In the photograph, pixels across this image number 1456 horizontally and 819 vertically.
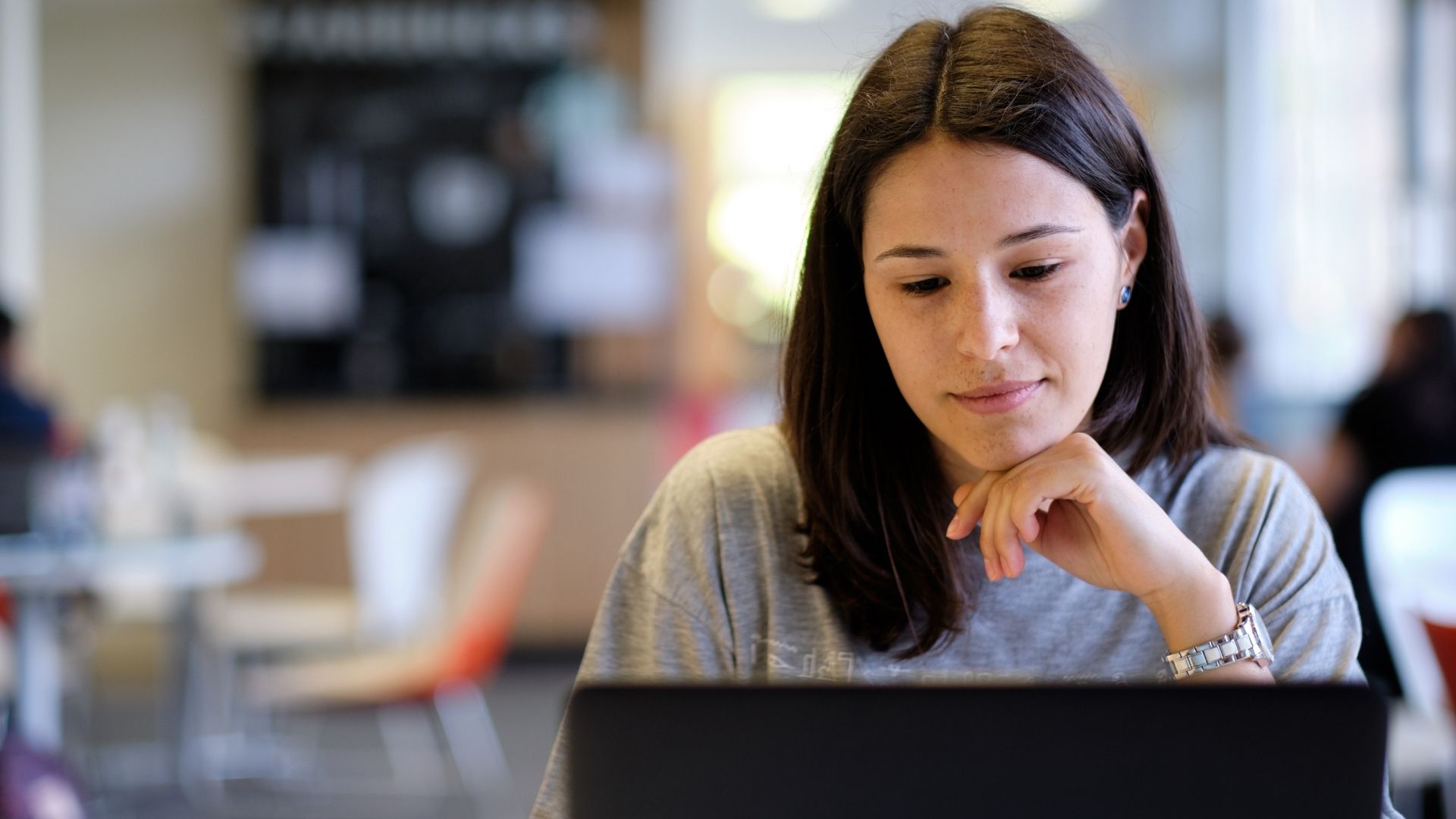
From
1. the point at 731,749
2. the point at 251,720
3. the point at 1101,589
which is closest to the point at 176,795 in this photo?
the point at 251,720

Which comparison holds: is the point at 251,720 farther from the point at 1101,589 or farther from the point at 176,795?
the point at 1101,589


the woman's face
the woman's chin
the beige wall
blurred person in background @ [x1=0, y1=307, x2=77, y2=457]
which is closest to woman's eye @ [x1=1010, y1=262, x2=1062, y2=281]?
the woman's face

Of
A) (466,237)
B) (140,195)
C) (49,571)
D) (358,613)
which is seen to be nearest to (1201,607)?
(49,571)

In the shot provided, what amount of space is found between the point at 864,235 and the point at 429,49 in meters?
5.42

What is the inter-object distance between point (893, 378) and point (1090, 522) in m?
0.19

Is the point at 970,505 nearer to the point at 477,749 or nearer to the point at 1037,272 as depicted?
the point at 1037,272

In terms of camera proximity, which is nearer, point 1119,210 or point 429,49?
point 1119,210

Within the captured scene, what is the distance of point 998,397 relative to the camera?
103 centimetres

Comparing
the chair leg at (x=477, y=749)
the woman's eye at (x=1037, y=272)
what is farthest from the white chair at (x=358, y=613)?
the woman's eye at (x=1037, y=272)

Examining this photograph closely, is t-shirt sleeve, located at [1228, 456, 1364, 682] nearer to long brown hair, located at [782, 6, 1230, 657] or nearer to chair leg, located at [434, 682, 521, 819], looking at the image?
long brown hair, located at [782, 6, 1230, 657]

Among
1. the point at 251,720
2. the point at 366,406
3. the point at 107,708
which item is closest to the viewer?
the point at 251,720

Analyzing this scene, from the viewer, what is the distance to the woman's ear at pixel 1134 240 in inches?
42.8

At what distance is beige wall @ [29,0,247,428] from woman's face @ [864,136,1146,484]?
17.8ft

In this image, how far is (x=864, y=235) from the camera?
1.08 meters
